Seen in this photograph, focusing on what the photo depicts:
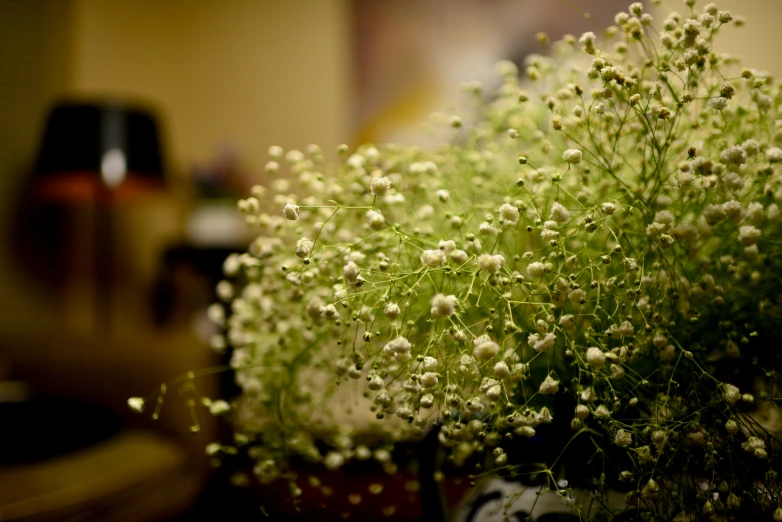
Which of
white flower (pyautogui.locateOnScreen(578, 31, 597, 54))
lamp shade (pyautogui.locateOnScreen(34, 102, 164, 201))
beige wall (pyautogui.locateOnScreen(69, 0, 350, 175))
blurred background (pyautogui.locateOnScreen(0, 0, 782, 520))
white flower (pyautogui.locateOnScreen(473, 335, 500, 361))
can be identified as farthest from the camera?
beige wall (pyautogui.locateOnScreen(69, 0, 350, 175))

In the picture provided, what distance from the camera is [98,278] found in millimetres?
3236

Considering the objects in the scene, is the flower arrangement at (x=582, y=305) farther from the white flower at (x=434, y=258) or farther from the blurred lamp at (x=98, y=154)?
the blurred lamp at (x=98, y=154)

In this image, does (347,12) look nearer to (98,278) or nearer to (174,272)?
(174,272)

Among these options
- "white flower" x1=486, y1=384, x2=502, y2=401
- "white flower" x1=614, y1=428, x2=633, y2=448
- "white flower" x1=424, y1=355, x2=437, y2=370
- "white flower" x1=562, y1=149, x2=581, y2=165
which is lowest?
"white flower" x1=614, y1=428, x2=633, y2=448

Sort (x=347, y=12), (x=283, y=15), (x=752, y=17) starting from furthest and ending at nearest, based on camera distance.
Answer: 1. (x=283, y=15)
2. (x=347, y=12)
3. (x=752, y=17)

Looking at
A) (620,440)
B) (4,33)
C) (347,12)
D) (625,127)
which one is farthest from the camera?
(347,12)

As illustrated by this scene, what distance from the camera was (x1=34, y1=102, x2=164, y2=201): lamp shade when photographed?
2.41 metres

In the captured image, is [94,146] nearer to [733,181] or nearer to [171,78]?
[171,78]

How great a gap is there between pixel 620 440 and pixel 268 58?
10.5 ft

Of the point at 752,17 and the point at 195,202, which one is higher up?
the point at 752,17

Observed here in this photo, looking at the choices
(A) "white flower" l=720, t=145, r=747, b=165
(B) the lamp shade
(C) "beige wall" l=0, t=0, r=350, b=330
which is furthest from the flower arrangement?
(C) "beige wall" l=0, t=0, r=350, b=330

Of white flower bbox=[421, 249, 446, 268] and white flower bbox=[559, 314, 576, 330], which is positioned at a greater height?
white flower bbox=[421, 249, 446, 268]

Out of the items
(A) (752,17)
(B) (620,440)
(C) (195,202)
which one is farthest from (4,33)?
(B) (620,440)

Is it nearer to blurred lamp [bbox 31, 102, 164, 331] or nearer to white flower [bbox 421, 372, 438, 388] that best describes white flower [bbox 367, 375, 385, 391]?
white flower [bbox 421, 372, 438, 388]
